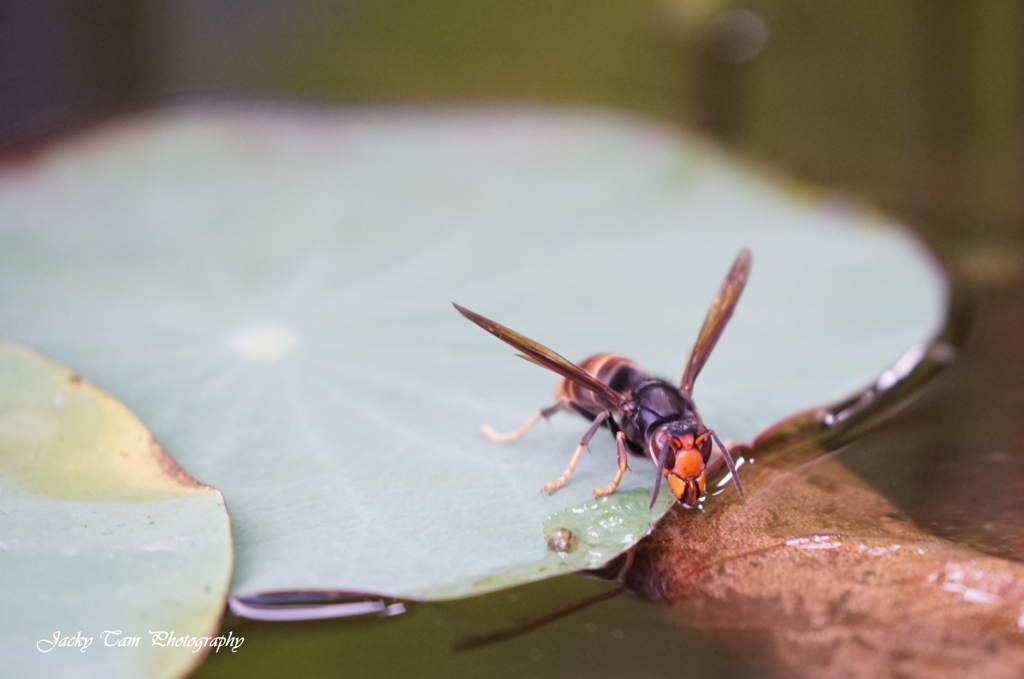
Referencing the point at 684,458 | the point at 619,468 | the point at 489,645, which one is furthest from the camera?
the point at 619,468

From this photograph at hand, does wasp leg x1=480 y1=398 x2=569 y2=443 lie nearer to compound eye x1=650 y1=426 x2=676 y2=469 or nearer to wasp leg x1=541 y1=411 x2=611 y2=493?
wasp leg x1=541 y1=411 x2=611 y2=493

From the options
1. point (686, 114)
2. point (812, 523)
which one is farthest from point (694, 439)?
point (686, 114)

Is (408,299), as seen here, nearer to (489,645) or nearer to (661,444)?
(661,444)

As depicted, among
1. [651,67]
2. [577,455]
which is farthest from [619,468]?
[651,67]

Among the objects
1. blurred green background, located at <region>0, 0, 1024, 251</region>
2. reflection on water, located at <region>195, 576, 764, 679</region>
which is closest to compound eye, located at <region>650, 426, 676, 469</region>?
reflection on water, located at <region>195, 576, 764, 679</region>

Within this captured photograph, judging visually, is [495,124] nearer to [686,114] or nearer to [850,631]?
[686,114]

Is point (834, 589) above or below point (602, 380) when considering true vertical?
below

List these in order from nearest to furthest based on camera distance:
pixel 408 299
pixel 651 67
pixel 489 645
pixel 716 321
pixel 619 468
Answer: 1. pixel 489 645
2. pixel 619 468
3. pixel 716 321
4. pixel 408 299
5. pixel 651 67

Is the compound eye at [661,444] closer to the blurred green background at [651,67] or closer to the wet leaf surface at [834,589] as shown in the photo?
the wet leaf surface at [834,589]
